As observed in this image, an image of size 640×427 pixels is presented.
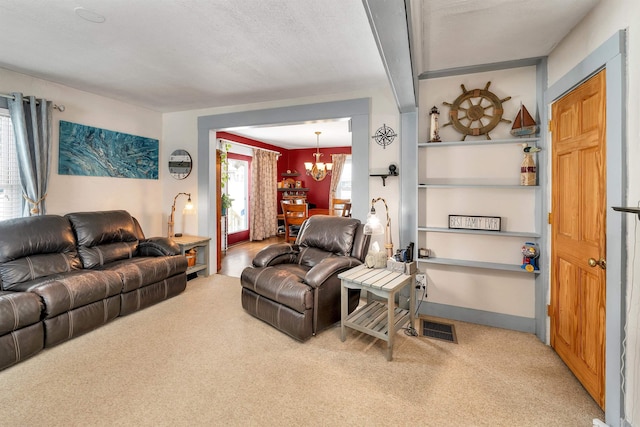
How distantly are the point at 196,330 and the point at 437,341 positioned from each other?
7.02 feet

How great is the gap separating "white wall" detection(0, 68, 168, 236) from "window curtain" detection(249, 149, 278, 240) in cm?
299

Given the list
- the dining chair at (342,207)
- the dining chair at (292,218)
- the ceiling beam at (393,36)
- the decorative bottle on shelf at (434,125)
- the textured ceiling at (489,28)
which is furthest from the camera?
the dining chair at (342,207)

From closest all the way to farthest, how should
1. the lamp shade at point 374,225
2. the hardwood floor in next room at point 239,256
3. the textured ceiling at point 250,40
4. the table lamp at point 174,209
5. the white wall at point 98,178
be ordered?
1. the textured ceiling at point 250,40
2. the lamp shade at point 374,225
3. the white wall at point 98,178
4. the table lamp at point 174,209
5. the hardwood floor in next room at point 239,256

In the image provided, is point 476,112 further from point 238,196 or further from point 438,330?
point 238,196

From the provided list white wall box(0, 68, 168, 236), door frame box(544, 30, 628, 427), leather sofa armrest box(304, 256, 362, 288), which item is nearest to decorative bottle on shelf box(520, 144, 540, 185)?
door frame box(544, 30, 628, 427)

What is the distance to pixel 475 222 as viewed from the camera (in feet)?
9.69

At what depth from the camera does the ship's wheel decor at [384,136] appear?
3.47 m

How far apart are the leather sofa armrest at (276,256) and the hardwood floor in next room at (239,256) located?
1.64 m

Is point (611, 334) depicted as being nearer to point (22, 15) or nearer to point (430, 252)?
point (430, 252)

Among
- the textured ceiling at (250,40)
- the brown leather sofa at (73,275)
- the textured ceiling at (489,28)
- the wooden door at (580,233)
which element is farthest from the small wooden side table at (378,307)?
the brown leather sofa at (73,275)

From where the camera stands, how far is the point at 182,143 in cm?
471

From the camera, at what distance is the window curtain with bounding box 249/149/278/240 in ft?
25.2

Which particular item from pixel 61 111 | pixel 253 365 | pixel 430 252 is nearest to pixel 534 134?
pixel 430 252

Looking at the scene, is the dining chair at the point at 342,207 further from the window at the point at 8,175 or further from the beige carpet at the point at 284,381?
the window at the point at 8,175
